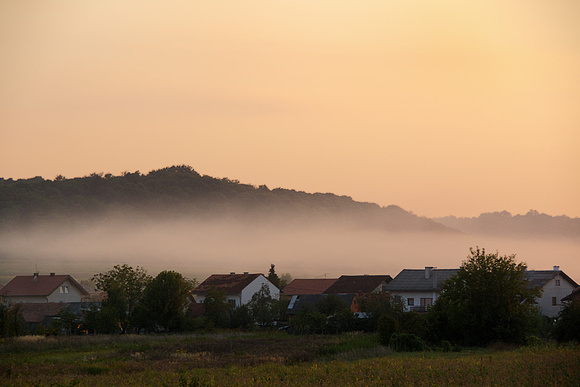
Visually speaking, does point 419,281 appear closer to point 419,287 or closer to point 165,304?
point 419,287

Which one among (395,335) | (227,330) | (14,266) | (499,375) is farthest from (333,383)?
(14,266)

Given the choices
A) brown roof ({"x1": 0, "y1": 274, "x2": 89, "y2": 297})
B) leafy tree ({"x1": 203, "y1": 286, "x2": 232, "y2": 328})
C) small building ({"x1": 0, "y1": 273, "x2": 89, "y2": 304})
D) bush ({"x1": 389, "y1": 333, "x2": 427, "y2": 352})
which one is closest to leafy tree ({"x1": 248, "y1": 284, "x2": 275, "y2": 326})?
leafy tree ({"x1": 203, "y1": 286, "x2": 232, "y2": 328})

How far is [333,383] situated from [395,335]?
1789cm

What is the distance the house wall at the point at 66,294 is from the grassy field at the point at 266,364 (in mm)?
38756

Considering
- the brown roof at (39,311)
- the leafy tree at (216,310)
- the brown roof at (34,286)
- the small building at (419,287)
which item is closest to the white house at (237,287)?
the leafy tree at (216,310)

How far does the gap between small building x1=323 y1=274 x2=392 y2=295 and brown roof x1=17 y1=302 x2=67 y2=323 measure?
1228 inches

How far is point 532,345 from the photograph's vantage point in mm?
45531

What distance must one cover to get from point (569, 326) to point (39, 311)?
55571 millimetres

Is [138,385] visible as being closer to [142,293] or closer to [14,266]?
[142,293]

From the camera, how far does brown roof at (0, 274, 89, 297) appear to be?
93.3m

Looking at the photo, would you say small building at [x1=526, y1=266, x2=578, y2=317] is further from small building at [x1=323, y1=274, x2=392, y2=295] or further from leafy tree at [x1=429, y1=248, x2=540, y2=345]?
leafy tree at [x1=429, y1=248, x2=540, y2=345]

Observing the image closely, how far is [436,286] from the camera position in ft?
259

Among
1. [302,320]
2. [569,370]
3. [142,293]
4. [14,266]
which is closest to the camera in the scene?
[569,370]

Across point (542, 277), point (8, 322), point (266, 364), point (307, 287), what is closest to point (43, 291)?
point (307, 287)
